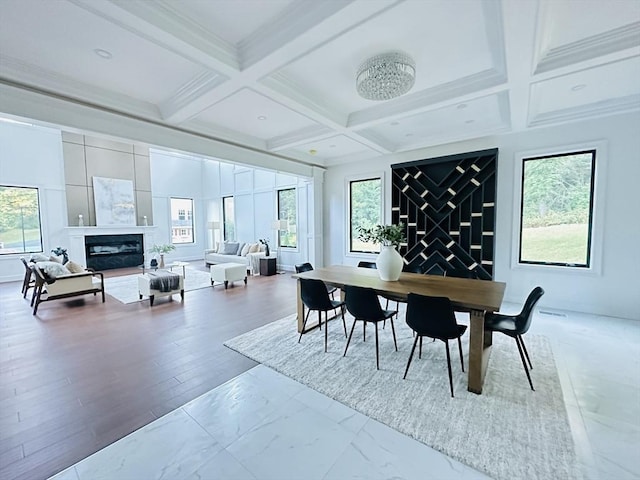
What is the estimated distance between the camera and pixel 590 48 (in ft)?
7.97

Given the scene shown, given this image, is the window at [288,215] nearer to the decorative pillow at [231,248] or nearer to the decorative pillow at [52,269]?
the decorative pillow at [231,248]

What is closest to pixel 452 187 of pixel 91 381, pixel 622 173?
pixel 622 173

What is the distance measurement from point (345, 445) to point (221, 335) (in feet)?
7.46

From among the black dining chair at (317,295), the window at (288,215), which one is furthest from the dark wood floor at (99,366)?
the window at (288,215)

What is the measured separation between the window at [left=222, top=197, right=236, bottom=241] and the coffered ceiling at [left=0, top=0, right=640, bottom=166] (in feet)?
20.6

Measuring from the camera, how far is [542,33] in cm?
225

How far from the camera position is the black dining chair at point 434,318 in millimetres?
2277

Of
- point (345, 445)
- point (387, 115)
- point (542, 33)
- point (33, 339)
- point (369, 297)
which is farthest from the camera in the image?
point (387, 115)

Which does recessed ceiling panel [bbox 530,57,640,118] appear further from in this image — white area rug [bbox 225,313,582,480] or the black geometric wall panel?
white area rug [bbox 225,313,582,480]

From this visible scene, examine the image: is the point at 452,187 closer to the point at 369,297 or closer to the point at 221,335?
the point at 369,297

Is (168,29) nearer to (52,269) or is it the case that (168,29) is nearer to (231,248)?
(52,269)

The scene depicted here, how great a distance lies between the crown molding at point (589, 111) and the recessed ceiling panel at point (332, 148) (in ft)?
8.96

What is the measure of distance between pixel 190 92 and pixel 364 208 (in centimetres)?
432

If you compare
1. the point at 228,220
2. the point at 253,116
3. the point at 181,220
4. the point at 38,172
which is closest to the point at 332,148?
the point at 253,116
